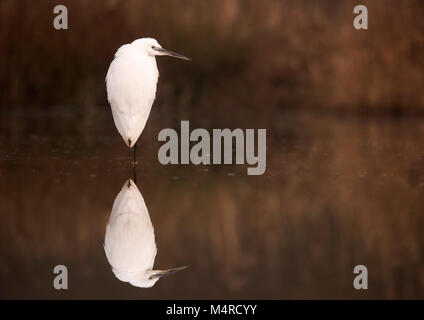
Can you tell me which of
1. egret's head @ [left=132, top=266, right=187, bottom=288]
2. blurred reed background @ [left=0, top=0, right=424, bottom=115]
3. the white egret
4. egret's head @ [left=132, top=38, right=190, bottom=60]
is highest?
blurred reed background @ [left=0, top=0, right=424, bottom=115]

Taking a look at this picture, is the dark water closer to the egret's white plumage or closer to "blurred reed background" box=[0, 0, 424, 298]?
"blurred reed background" box=[0, 0, 424, 298]

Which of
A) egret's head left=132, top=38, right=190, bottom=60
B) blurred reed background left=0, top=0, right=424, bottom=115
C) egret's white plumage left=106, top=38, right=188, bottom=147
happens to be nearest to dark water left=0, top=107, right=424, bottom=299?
egret's white plumage left=106, top=38, right=188, bottom=147

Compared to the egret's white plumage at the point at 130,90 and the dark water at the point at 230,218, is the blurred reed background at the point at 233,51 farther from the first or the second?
the egret's white plumage at the point at 130,90

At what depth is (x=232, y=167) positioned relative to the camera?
4.74 m

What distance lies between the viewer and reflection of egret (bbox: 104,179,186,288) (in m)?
2.57

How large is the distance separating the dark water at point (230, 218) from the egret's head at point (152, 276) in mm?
31

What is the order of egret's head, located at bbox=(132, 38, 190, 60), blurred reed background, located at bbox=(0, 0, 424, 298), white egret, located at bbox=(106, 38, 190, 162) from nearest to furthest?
1. blurred reed background, located at bbox=(0, 0, 424, 298)
2. white egret, located at bbox=(106, 38, 190, 162)
3. egret's head, located at bbox=(132, 38, 190, 60)

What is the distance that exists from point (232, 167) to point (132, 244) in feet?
6.38

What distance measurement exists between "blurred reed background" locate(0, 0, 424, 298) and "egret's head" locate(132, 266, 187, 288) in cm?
5

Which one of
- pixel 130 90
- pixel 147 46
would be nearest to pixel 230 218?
pixel 130 90

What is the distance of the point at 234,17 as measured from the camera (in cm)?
843

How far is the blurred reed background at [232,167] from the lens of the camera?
2654mm

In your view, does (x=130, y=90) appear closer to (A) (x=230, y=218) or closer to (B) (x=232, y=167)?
(B) (x=232, y=167)

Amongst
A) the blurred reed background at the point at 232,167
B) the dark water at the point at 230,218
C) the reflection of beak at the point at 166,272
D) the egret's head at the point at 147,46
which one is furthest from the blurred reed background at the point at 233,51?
the reflection of beak at the point at 166,272
